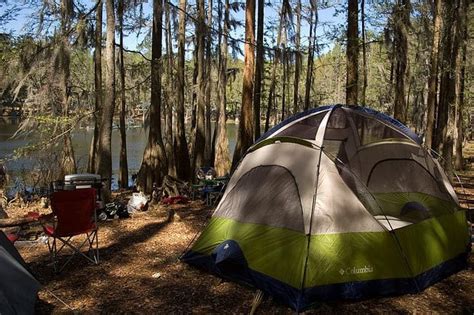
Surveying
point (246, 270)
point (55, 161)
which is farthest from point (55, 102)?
point (246, 270)

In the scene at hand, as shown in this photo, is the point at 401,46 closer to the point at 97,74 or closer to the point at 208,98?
the point at 208,98

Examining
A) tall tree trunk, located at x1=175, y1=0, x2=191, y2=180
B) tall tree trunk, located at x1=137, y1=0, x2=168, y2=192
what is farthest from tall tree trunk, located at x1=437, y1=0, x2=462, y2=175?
tall tree trunk, located at x1=175, y1=0, x2=191, y2=180

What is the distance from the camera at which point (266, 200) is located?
469 centimetres

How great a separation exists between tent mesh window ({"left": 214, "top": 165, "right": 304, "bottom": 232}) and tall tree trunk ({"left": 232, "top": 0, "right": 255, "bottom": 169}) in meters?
6.04

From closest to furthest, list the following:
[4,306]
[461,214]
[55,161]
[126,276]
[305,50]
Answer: [4,306] < [126,276] < [461,214] < [55,161] < [305,50]

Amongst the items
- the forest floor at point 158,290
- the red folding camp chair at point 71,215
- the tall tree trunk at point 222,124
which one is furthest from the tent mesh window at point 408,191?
the tall tree trunk at point 222,124

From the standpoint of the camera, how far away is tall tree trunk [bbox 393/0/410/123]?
472 inches

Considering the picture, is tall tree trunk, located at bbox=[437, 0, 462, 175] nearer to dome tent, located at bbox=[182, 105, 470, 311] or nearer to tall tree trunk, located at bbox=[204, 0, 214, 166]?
dome tent, located at bbox=[182, 105, 470, 311]

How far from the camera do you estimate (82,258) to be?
557cm

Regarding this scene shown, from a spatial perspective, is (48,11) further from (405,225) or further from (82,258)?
(405,225)

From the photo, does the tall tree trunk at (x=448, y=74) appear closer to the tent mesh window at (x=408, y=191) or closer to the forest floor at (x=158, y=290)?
the tent mesh window at (x=408, y=191)

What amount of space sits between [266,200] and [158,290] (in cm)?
148

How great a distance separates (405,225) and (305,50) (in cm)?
1573

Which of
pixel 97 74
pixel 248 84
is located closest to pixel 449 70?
pixel 248 84
